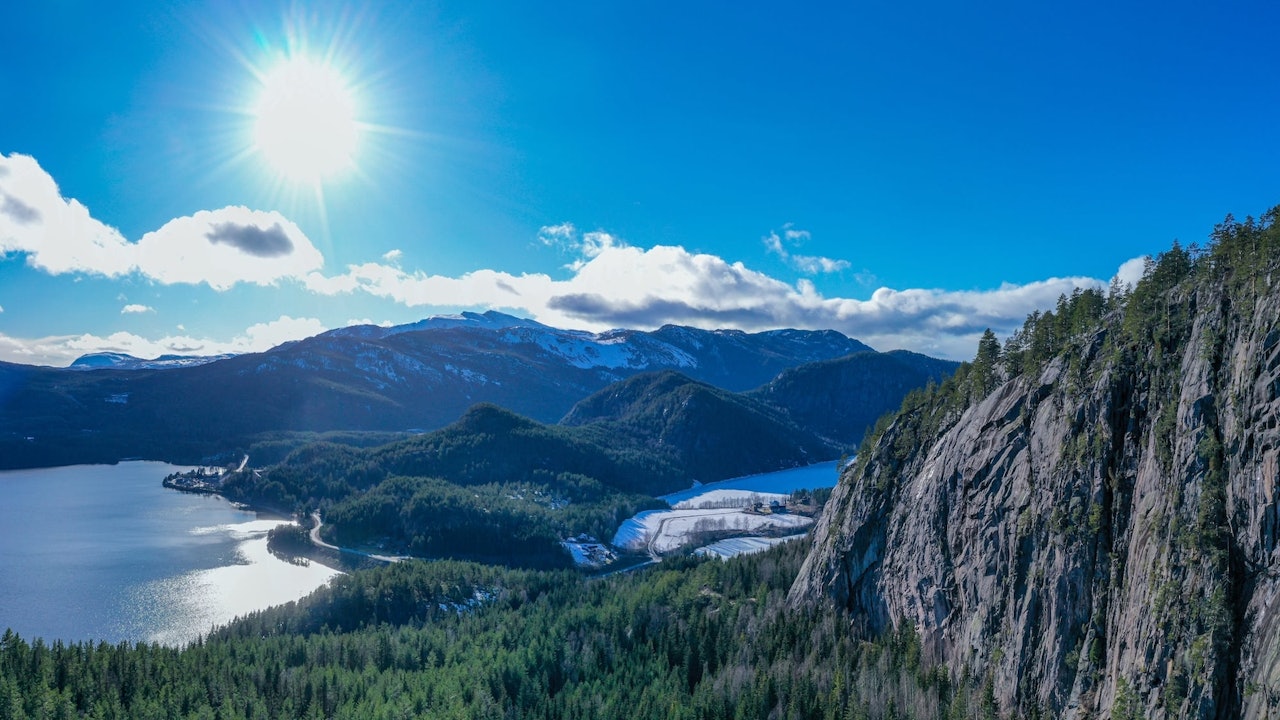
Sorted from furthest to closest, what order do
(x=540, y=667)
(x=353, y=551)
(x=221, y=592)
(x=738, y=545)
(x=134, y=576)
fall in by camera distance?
1. (x=738, y=545)
2. (x=353, y=551)
3. (x=134, y=576)
4. (x=221, y=592)
5. (x=540, y=667)

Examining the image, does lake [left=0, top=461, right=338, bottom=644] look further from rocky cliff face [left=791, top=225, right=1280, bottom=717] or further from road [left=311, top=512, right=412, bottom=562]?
rocky cliff face [left=791, top=225, right=1280, bottom=717]

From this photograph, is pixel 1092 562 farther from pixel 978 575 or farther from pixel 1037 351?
pixel 1037 351

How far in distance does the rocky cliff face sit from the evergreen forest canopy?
0.59 metres

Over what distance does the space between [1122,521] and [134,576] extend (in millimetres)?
165473

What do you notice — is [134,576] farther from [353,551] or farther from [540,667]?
[540,667]

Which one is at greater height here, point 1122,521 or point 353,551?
point 1122,521

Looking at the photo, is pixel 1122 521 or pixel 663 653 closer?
pixel 1122 521

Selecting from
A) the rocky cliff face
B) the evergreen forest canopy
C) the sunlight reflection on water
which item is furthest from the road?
the rocky cliff face

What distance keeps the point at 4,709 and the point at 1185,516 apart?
302 ft

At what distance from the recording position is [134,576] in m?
136

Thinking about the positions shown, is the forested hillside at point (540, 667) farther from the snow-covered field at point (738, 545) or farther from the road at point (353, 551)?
the snow-covered field at point (738, 545)

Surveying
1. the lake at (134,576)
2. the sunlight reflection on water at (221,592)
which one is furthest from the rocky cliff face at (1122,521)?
the lake at (134,576)

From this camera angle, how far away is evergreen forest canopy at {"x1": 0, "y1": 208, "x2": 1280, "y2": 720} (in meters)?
51.1

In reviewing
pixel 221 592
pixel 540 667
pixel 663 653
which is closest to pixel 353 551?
pixel 221 592
